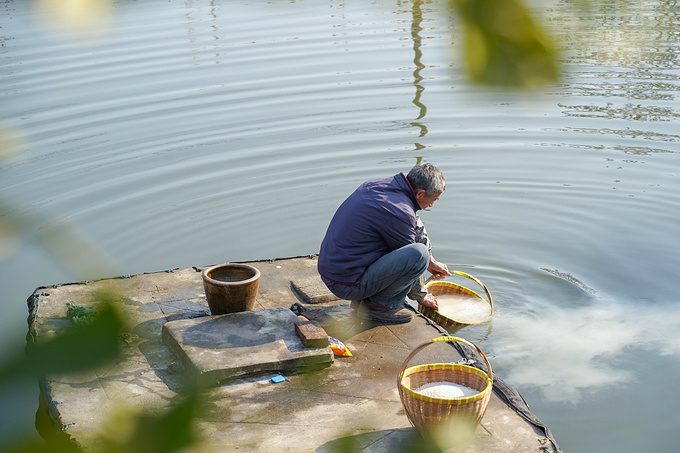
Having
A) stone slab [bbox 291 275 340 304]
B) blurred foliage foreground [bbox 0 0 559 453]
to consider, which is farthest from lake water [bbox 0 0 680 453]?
stone slab [bbox 291 275 340 304]

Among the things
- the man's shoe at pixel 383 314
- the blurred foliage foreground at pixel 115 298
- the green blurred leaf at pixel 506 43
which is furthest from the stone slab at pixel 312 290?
the green blurred leaf at pixel 506 43

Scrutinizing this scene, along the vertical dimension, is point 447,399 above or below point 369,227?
below

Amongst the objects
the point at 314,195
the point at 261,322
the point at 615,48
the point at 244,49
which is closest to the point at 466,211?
the point at 314,195

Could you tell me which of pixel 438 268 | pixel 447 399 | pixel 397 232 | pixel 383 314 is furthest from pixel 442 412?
pixel 438 268

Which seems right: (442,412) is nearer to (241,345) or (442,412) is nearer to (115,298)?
(241,345)

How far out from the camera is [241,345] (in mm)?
4957

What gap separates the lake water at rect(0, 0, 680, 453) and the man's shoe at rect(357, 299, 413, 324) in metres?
Result: 0.91

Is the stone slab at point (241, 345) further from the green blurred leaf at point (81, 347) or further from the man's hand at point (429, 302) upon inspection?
the green blurred leaf at point (81, 347)

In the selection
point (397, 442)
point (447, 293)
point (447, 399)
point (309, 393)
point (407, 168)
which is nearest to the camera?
point (447, 399)

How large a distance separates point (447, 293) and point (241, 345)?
8.26 ft

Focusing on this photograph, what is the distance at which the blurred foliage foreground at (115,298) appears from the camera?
1.86 ft

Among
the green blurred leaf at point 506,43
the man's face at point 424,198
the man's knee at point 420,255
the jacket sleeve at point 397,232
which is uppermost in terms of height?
the green blurred leaf at point 506,43

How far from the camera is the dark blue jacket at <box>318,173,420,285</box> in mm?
5445

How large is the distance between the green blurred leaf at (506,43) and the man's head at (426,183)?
4901 mm
